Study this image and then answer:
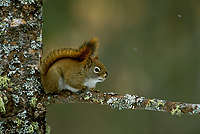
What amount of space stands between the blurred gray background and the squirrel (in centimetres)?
256

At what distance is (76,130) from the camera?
5004 millimetres

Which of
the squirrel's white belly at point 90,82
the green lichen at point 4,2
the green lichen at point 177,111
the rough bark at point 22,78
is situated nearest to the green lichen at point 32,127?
the rough bark at point 22,78

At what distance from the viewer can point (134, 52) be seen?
4871 mm

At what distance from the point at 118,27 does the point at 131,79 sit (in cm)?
84

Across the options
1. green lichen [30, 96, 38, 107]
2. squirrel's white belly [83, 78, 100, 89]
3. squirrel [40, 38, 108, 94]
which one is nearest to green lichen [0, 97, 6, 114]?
green lichen [30, 96, 38, 107]

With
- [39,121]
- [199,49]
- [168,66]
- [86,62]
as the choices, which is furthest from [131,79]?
[39,121]

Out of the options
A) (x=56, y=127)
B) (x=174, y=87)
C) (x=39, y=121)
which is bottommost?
(x=39, y=121)

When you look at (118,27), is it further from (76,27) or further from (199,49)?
(199,49)

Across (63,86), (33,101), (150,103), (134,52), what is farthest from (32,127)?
(134,52)

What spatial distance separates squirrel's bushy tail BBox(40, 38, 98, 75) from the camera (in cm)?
195

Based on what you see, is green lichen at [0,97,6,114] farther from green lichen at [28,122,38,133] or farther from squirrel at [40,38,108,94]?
squirrel at [40,38,108,94]

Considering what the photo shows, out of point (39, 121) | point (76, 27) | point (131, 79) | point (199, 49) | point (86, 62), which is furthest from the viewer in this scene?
point (76, 27)

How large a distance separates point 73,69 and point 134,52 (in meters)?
2.86

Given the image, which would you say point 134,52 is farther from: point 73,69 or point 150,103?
point 150,103
